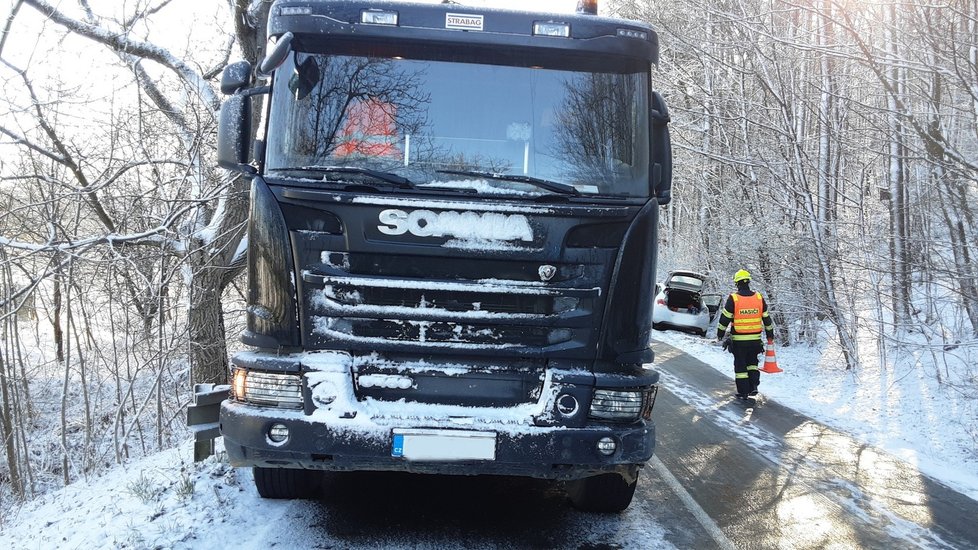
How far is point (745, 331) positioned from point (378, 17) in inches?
292

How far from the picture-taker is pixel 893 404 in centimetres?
1020

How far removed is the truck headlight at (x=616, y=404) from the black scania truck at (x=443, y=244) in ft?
0.06

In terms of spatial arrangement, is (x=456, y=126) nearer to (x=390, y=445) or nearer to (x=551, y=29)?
(x=551, y=29)

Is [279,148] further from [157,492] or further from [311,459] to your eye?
[157,492]

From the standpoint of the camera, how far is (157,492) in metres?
4.81

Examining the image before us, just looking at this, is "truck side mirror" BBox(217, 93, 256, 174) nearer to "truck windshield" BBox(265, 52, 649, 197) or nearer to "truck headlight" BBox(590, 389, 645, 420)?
"truck windshield" BBox(265, 52, 649, 197)

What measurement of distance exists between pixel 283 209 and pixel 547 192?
1.39 meters

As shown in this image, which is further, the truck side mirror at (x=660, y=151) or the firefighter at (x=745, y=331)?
the firefighter at (x=745, y=331)

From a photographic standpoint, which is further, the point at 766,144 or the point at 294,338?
the point at 766,144

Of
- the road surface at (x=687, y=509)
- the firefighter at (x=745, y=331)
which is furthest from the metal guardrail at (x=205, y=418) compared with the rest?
the firefighter at (x=745, y=331)

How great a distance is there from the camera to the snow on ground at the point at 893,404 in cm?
742

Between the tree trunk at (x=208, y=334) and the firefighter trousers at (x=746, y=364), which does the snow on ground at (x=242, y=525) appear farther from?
the firefighter trousers at (x=746, y=364)

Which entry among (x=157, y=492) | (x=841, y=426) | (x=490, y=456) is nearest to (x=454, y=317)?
(x=490, y=456)

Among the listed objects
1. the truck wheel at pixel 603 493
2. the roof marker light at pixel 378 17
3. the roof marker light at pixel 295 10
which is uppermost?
the roof marker light at pixel 295 10
